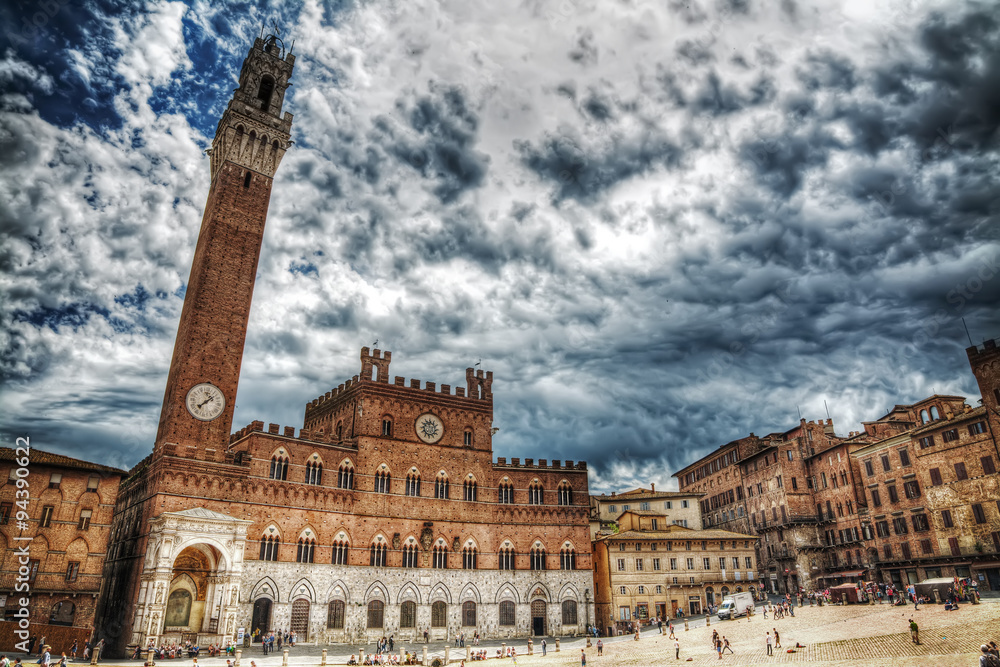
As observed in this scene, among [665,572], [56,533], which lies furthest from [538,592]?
[56,533]

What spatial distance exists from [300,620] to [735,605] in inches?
1259

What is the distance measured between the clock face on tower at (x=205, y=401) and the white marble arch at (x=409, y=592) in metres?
19.0

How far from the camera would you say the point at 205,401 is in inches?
1731

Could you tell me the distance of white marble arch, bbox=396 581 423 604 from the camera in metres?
48.7

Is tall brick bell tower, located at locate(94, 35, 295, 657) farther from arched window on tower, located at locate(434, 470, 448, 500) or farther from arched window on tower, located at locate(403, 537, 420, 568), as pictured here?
arched window on tower, located at locate(434, 470, 448, 500)

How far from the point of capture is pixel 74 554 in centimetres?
4203

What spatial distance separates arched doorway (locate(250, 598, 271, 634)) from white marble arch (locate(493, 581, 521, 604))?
17881 mm

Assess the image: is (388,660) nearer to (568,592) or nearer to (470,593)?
(470,593)

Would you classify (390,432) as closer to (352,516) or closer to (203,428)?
(352,516)

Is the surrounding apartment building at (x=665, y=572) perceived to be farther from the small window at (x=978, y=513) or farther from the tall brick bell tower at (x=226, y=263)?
the tall brick bell tower at (x=226, y=263)

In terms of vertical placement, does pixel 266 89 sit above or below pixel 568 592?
above

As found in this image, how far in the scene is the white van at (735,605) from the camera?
48.1 m

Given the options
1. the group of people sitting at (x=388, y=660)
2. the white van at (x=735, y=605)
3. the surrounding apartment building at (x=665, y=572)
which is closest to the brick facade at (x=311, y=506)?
the surrounding apartment building at (x=665, y=572)

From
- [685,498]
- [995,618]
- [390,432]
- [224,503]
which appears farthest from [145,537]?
[685,498]
